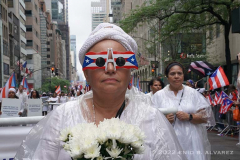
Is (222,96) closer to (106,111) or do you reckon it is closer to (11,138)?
(11,138)

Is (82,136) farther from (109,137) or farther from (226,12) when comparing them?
(226,12)

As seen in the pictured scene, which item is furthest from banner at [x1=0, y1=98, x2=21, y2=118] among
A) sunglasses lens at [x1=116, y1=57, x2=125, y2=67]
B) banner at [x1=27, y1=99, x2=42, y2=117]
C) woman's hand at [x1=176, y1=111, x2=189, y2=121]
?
sunglasses lens at [x1=116, y1=57, x2=125, y2=67]

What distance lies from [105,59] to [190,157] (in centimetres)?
297

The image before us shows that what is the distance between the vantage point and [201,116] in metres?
4.98

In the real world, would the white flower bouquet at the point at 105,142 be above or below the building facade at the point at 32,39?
below

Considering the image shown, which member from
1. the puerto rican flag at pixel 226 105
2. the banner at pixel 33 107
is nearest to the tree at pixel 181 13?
the puerto rican flag at pixel 226 105

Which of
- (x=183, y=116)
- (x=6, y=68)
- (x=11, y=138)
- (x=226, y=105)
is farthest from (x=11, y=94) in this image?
(x=6, y=68)

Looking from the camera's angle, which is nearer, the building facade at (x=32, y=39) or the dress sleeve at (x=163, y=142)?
the dress sleeve at (x=163, y=142)

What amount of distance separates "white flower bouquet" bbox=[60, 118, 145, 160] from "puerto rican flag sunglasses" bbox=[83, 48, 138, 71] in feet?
1.62

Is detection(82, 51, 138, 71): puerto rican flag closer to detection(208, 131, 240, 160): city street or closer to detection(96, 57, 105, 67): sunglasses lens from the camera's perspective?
detection(96, 57, 105, 67): sunglasses lens

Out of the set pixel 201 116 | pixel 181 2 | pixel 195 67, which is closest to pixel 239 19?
pixel 195 67

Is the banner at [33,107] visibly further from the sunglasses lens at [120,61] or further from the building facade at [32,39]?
the building facade at [32,39]

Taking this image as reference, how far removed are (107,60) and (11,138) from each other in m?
2.84

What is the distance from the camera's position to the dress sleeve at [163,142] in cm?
223
